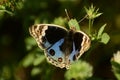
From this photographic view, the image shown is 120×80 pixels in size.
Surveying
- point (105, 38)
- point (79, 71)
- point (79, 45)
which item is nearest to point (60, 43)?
point (79, 45)

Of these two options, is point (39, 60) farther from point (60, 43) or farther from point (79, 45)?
point (79, 45)

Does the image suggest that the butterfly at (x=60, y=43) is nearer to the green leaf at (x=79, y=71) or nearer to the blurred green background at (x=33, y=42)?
the green leaf at (x=79, y=71)

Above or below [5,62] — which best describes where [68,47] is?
below

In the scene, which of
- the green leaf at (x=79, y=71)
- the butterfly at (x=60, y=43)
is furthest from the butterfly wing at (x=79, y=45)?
the green leaf at (x=79, y=71)

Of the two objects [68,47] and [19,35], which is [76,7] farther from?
[68,47]

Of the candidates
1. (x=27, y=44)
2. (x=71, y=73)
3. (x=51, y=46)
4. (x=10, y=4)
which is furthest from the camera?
(x=27, y=44)

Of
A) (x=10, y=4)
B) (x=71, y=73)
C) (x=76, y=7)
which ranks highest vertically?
(x=76, y=7)

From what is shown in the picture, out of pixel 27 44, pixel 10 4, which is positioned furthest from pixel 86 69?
pixel 10 4
